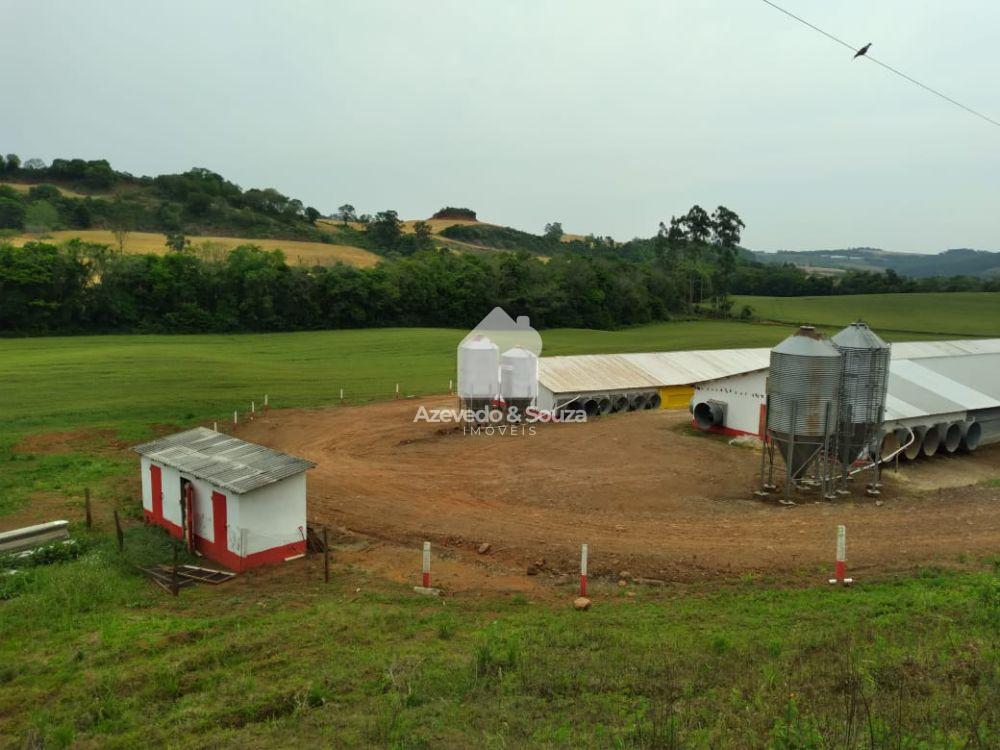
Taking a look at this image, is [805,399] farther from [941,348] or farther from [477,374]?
[941,348]

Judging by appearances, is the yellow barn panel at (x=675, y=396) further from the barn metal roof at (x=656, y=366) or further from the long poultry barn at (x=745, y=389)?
the barn metal roof at (x=656, y=366)

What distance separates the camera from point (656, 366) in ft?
139

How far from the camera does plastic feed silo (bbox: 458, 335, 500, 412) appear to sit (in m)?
33.4

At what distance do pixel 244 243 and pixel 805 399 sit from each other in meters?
98.2

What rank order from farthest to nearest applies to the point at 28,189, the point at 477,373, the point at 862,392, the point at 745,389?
the point at 28,189
the point at 477,373
the point at 745,389
the point at 862,392

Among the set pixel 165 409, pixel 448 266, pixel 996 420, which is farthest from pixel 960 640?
pixel 448 266

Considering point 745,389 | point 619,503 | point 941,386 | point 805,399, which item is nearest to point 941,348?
point 941,386

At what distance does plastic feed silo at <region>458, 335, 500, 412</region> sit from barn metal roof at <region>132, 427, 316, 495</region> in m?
14.9

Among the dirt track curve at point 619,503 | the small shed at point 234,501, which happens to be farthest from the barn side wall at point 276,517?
the dirt track curve at point 619,503

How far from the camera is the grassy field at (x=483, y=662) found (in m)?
7.86

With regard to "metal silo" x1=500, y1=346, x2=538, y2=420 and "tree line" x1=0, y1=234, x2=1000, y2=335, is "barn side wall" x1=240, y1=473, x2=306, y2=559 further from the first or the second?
"tree line" x1=0, y1=234, x2=1000, y2=335

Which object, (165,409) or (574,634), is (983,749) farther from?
(165,409)

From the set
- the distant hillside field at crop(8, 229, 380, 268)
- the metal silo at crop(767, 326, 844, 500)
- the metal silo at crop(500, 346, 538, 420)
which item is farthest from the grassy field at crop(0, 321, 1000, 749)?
the distant hillside field at crop(8, 229, 380, 268)

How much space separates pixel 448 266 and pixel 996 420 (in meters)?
65.0
